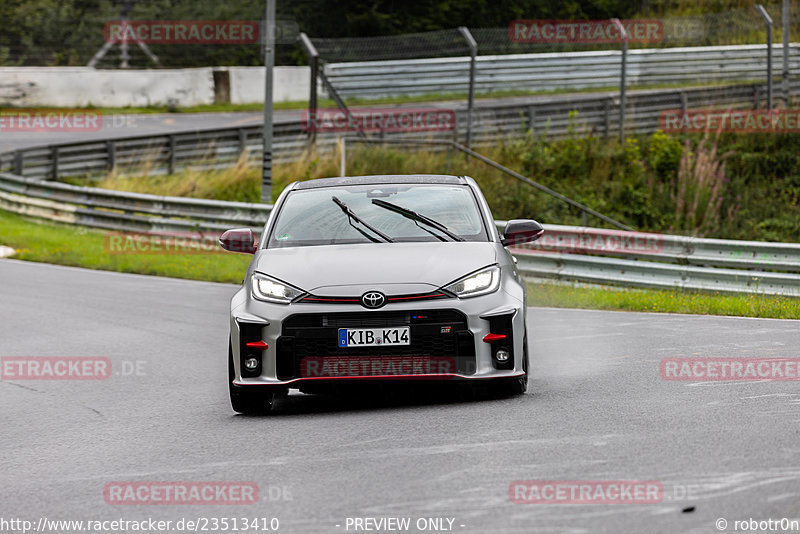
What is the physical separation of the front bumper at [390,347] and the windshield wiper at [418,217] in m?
0.87

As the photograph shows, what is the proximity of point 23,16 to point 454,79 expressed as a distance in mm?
20087

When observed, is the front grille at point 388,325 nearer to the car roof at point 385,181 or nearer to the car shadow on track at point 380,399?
the car shadow on track at point 380,399

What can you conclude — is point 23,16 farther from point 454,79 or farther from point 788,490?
point 788,490

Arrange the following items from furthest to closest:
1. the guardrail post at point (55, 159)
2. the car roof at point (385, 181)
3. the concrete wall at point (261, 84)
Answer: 1. the concrete wall at point (261, 84)
2. the guardrail post at point (55, 159)
3. the car roof at point (385, 181)

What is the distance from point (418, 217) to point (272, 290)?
4.39 ft

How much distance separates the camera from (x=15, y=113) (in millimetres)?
36531

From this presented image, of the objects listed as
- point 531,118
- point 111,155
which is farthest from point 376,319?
point 531,118

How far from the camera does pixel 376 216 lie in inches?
348

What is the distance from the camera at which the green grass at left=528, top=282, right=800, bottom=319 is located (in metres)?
13.5

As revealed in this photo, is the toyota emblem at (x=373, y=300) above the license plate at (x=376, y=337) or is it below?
above

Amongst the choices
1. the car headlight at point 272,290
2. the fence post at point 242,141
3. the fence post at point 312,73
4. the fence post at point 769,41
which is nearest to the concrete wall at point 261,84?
the fence post at point 242,141

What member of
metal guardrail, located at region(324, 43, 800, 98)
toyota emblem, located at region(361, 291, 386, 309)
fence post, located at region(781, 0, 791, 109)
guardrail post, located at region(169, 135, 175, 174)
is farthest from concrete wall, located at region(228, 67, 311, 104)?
toyota emblem, located at region(361, 291, 386, 309)

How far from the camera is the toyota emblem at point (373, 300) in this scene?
25.3ft

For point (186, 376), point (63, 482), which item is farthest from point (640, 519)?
point (186, 376)
